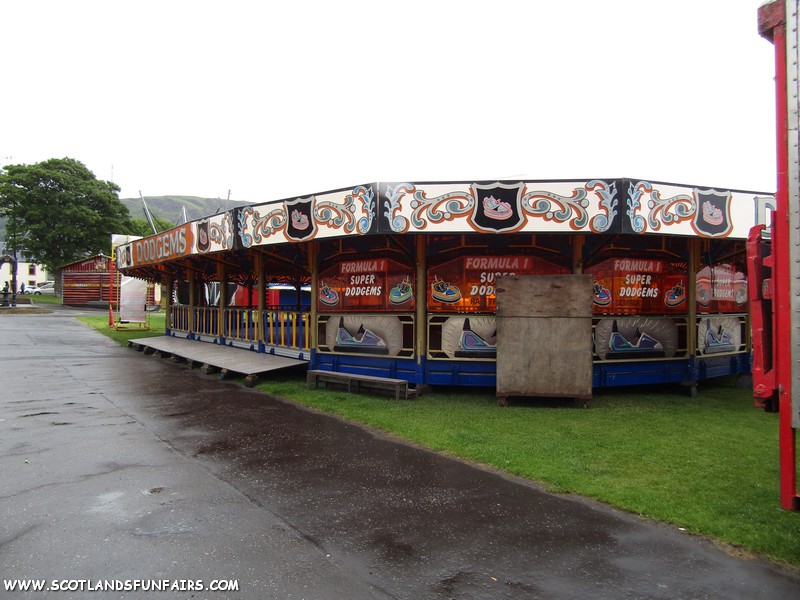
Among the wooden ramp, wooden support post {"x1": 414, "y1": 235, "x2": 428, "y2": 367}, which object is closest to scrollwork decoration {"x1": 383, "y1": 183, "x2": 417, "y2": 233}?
wooden support post {"x1": 414, "y1": 235, "x2": 428, "y2": 367}

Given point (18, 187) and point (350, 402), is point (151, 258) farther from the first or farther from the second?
point (18, 187)

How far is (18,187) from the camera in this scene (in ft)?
161

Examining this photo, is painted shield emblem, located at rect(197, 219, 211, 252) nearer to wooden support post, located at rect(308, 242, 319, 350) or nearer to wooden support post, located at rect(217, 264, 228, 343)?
wooden support post, located at rect(217, 264, 228, 343)

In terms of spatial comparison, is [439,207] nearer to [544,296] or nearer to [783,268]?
[544,296]

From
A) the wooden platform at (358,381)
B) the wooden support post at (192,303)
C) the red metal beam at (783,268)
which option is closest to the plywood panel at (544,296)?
the wooden platform at (358,381)

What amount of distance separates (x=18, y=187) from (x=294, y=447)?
56956mm

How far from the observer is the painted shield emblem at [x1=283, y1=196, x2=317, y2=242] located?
9.58 m

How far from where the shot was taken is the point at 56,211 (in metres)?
49.5

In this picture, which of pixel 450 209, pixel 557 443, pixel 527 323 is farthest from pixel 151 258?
pixel 557 443

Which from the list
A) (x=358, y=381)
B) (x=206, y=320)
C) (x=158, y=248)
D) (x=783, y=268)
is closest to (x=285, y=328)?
(x=358, y=381)

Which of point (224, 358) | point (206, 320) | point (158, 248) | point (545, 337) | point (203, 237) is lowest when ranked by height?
point (224, 358)

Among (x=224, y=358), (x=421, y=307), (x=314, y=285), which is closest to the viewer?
(x=421, y=307)

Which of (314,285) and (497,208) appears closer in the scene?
(497,208)

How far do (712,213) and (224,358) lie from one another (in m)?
11.0
